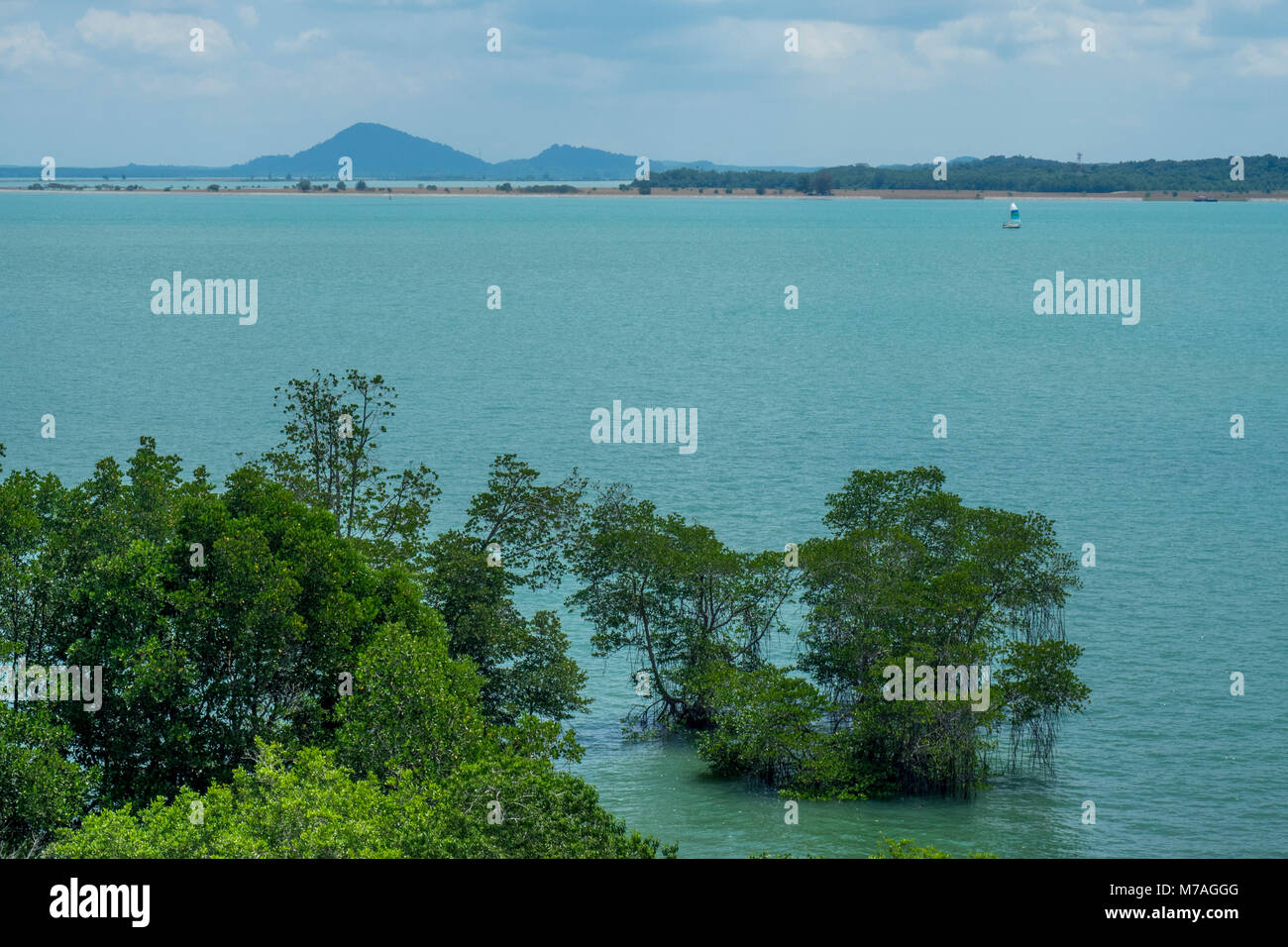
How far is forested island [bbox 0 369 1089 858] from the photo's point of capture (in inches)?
910

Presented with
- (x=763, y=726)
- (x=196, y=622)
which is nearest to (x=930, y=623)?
(x=763, y=726)

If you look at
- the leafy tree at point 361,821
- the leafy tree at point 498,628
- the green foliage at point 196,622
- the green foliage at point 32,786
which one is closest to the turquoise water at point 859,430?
the leafy tree at point 498,628

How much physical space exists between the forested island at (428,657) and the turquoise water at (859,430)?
2.36 metres

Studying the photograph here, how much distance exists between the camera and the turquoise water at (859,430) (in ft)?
123

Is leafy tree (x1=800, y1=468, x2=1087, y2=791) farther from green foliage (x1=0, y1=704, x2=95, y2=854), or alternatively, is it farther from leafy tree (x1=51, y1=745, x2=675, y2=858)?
green foliage (x1=0, y1=704, x2=95, y2=854)

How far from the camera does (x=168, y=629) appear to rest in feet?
90.9

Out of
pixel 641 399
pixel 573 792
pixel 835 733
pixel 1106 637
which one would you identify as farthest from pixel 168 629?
pixel 641 399

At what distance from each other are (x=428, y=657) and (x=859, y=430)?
64328 millimetres

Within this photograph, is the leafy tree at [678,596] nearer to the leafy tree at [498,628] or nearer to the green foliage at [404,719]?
the leafy tree at [498,628]

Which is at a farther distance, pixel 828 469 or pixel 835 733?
pixel 828 469

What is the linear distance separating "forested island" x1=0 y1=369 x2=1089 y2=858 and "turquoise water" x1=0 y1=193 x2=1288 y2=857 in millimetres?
2359

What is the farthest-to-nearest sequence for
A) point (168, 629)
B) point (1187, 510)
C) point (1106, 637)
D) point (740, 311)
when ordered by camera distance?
point (740, 311) < point (1187, 510) < point (1106, 637) < point (168, 629)

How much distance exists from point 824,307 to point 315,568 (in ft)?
472
